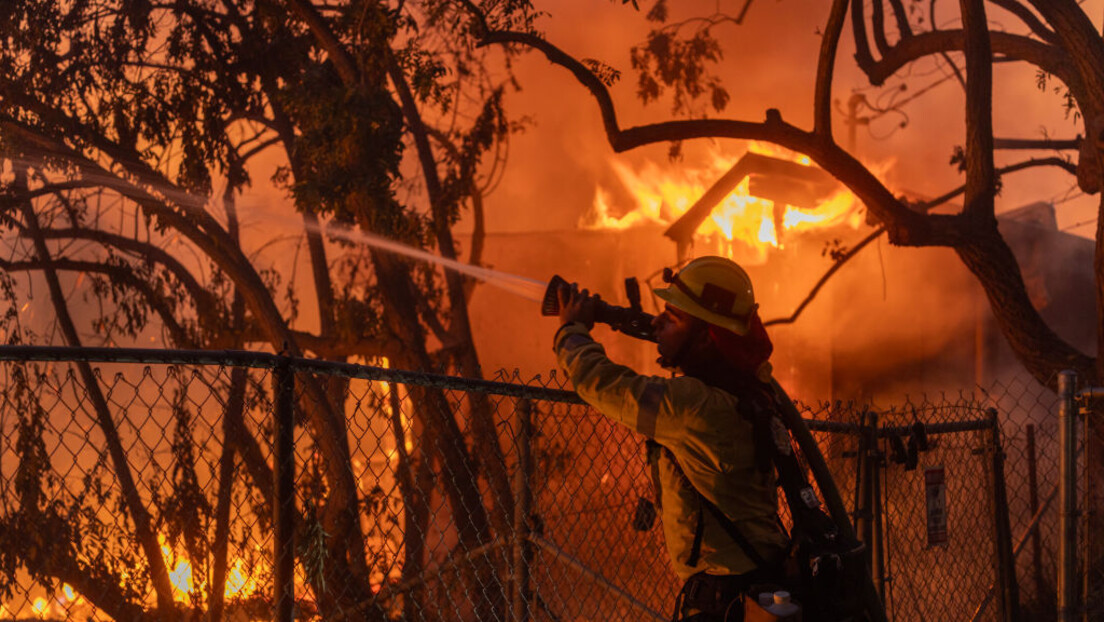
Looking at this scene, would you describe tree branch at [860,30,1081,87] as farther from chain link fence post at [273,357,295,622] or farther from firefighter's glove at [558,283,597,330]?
chain link fence post at [273,357,295,622]

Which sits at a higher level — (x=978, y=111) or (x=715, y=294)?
(x=978, y=111)

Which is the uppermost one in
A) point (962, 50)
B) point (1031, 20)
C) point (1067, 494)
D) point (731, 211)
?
point (1031, 20)

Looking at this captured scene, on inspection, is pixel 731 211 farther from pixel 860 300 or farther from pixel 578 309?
pixel 578 309

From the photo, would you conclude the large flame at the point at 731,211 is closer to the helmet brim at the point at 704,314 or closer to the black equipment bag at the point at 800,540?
the helmet brim at the point at 704,314

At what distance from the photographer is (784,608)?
3051 millimetres

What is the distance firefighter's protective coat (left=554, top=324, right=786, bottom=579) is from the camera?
316 centimetres

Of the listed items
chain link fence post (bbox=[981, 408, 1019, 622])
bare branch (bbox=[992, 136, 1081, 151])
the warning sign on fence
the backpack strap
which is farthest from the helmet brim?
bare branch (bbox=[992, 136, 1081, 151])

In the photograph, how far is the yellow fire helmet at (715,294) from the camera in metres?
3.38

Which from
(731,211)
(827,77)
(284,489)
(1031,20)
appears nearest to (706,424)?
(284,489)

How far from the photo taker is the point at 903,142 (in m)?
19.2

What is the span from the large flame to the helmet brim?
8.62 m

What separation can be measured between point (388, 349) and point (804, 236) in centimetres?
632

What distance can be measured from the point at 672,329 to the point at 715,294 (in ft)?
0.60

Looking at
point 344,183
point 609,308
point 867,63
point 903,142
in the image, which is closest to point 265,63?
point 344,183
